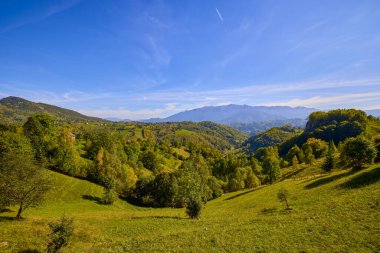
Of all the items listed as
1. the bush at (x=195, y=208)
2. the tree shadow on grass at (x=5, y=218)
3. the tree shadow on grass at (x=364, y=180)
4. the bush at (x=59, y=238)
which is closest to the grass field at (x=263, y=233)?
the tree shadow on grass at (x=5, y=218)

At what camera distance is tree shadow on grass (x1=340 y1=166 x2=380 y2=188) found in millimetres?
42037

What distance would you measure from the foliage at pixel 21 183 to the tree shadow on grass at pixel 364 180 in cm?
5949

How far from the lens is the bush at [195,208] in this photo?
46.7 metres

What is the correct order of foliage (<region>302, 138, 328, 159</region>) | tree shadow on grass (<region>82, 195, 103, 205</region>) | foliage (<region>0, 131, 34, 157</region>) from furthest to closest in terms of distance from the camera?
foliage (<region>302, 138, 328, 159</region>)
tree shadow on grass (<region>82, 195, 103, 205</region>)
foliage (<region>0, 131, 34, 157</region>)

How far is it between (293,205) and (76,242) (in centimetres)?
4030

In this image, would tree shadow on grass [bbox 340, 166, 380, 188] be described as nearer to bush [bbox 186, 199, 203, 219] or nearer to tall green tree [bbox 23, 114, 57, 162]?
bush [bbox 186, 199, 203, 219]

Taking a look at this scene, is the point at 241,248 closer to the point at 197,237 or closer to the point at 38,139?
the point at 197,237

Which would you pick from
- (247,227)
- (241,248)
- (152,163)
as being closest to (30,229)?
(241,248)

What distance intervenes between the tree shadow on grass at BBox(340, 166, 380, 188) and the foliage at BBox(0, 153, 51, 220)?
59.5 metres

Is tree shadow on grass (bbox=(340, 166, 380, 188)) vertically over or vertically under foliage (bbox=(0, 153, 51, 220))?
under

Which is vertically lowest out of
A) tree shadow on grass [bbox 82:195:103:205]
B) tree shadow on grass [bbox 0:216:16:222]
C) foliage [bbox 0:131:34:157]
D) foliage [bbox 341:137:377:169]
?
tree shadow on grass [bbox 82:195:103:205]

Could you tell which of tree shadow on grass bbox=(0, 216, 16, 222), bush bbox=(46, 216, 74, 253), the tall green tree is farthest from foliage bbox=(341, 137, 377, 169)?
the tall green tree

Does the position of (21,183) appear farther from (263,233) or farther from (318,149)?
(318,149)

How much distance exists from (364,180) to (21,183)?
6549cm
